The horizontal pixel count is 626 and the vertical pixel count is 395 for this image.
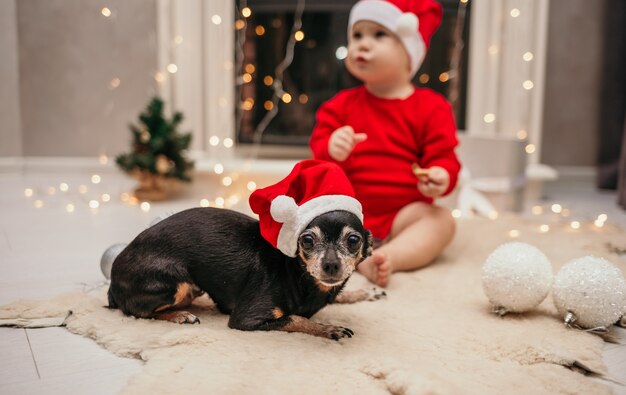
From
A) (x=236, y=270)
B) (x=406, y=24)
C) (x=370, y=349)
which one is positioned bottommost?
(x=370, y=349)

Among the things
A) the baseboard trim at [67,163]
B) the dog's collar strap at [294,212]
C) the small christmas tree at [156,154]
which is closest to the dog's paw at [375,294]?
the dog's collar strap at [294,212]

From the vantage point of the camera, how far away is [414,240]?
159 centimetres

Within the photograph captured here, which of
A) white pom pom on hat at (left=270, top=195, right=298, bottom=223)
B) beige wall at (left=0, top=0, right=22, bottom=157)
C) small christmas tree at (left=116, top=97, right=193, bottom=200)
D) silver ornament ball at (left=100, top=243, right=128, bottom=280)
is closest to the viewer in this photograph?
white pom pom on hat at (left=270, top=195, right=298, bottom=223)

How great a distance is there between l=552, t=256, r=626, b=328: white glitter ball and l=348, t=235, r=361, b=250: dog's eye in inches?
16.6

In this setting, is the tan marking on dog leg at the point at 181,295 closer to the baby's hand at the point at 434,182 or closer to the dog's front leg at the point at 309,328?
the dog's front leg at the point at 309,328

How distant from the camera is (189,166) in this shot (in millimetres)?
2525

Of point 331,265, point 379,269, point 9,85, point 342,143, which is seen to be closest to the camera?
point 331,265

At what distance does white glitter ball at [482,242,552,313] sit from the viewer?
1230 mm

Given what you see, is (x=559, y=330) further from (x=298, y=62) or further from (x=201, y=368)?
(x=298, y=62)

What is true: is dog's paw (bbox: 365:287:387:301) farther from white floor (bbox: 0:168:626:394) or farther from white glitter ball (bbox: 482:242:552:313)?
white floor (bbox: 0:168:626:394)

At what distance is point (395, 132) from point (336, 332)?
73 cm

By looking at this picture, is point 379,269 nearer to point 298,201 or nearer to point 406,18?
point 298,201

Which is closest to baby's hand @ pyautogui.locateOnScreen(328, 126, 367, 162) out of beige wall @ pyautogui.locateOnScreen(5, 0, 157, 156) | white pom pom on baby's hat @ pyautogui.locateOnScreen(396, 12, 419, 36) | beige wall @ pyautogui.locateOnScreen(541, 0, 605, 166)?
white pom pom on baby's hat @ pyautogui.locateOnScreen(396, 12, 419, 36)

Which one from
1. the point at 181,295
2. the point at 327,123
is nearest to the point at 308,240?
the point at 181,295
